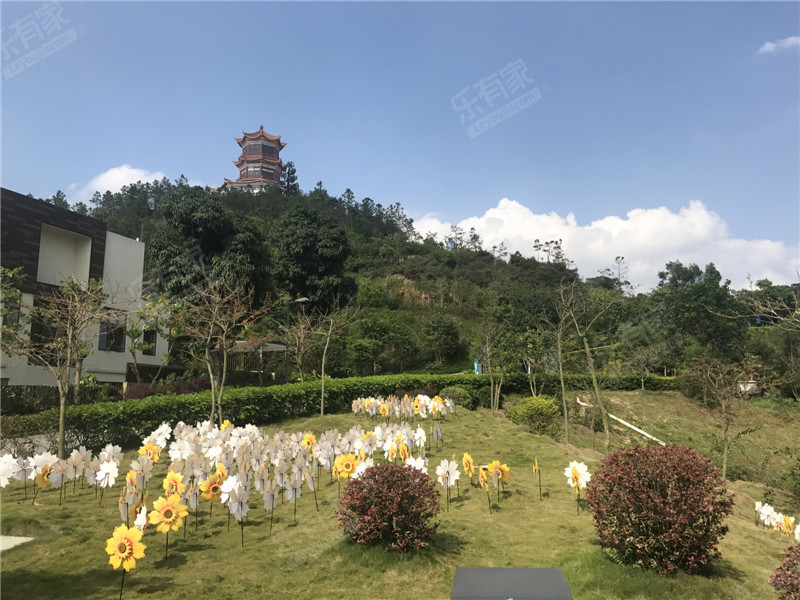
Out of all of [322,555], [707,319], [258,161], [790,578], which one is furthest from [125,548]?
[258,161]

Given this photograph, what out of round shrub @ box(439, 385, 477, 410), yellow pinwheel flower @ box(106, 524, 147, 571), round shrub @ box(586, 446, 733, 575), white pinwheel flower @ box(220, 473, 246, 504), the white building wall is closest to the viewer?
yellow pinwheel flower @ box(106, 524, 147, 571)

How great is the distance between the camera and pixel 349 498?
5.61 metres

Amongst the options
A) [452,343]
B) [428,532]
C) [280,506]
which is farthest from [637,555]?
[452,343]

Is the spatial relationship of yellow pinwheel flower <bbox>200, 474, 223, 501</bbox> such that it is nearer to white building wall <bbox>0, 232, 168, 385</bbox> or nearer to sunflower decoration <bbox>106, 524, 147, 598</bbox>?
sunflower decoration <bbox>106, 524, 147, 598</bbox>

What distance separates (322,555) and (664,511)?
3.38 m

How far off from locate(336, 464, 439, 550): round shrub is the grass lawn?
15cm

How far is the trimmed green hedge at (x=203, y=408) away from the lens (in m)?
9.73

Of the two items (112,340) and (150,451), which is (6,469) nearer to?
(150,451)

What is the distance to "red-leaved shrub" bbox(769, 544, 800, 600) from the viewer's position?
12.7 feet

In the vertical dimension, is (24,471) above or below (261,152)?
below

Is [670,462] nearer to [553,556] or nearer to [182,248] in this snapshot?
[553,556]

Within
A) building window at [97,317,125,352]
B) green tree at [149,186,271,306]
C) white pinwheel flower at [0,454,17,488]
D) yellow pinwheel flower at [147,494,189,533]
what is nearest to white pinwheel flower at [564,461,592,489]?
yellow pinwheel flower at [147,494,189,533]

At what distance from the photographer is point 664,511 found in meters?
4.94

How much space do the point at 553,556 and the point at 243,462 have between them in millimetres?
4099
